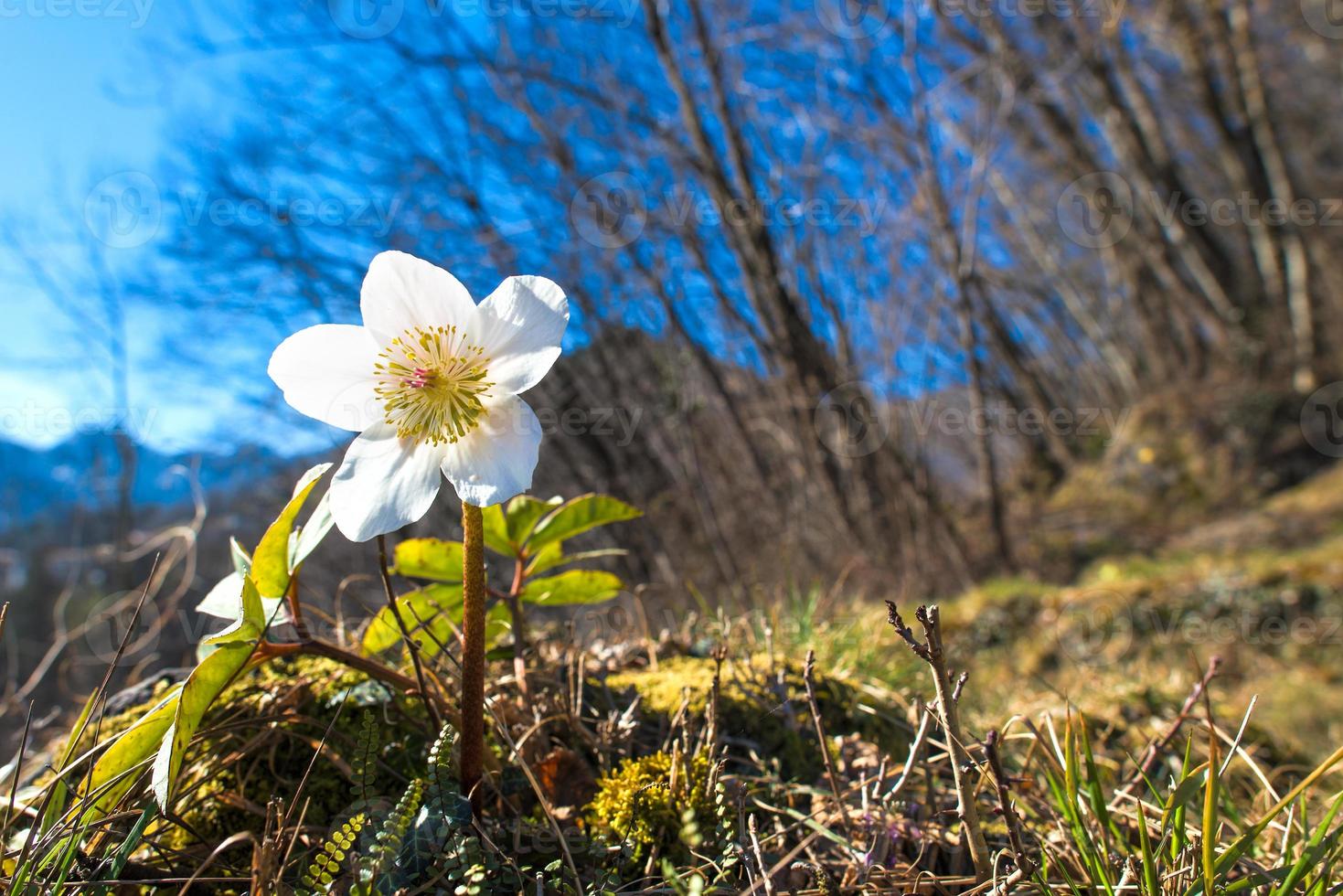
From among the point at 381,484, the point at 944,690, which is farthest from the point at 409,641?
the point at 944,690

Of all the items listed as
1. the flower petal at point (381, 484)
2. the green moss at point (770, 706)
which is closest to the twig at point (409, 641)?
the flower petal at point (381, 484)

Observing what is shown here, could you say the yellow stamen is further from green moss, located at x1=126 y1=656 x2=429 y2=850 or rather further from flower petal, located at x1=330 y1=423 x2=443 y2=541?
green moss, located at x1=126 y1=656 x2=429 y2=850

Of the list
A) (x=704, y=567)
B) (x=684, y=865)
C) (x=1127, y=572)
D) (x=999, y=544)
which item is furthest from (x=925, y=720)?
(x=1127, y=572)

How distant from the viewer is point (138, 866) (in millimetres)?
882

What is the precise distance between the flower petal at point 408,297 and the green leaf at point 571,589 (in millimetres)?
478

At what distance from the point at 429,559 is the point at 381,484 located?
344 mm

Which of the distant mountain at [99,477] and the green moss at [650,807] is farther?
the distant mountain at [99,477]

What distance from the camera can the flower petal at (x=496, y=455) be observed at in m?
0.78

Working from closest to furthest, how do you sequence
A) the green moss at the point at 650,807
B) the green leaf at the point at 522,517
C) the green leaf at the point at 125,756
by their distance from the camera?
the green leaf at the point at 125,756 < the green moss at the point at 650,807 < the green leaf at the point at 522,517

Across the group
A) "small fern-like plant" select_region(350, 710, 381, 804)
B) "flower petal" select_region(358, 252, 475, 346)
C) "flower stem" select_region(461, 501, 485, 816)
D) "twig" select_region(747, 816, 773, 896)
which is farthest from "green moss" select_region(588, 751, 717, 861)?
"flower petal" select_region(358, 252, 475, 346)

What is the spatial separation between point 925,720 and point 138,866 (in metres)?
0.94

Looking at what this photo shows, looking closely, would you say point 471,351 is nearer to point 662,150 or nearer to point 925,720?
point 925,720

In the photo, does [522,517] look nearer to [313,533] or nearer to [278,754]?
[313,533]

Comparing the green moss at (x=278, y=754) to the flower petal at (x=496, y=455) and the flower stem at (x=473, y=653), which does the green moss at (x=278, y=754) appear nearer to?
the flower stem at (x=473, y=653)
